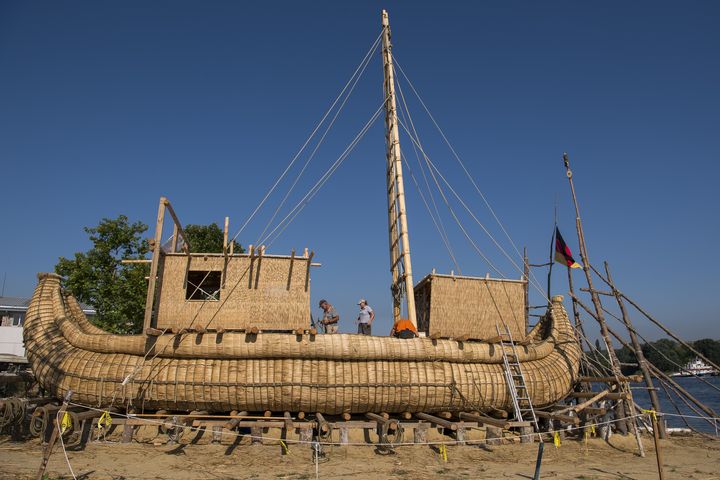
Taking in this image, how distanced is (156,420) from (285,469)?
3366 millimetres

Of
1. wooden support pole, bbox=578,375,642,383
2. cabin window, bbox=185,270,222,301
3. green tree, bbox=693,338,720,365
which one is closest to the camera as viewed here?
cabin window, bbox=185,270,222,301

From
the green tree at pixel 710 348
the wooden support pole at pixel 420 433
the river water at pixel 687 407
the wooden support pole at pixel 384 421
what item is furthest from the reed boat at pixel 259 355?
the green tree at pixel 710 348

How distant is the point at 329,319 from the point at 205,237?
1661cm

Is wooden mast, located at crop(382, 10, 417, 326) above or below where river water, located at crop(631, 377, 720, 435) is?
above

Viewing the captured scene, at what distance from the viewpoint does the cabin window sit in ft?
42.7

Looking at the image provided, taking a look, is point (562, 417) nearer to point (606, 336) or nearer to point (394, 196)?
point (606, 336)

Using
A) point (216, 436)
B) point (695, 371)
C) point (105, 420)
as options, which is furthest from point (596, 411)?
point (695, 371)

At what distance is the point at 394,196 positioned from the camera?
57.3 ft

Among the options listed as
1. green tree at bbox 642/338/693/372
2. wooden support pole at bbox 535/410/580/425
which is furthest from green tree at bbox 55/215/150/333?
green tree at bbox 642/338/693/372

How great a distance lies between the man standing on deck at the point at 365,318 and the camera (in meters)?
14.3

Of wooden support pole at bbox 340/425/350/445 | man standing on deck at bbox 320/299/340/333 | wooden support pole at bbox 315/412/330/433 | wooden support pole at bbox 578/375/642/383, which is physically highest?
man standing on deck at bbox 320/299/340/333

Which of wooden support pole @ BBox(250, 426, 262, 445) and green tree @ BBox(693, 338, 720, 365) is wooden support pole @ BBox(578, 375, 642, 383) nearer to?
wooden support pole @ BBox(250, 426, 262, 445)

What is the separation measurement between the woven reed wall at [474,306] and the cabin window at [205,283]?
5.94m

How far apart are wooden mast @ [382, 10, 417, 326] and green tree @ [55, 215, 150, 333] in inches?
469
